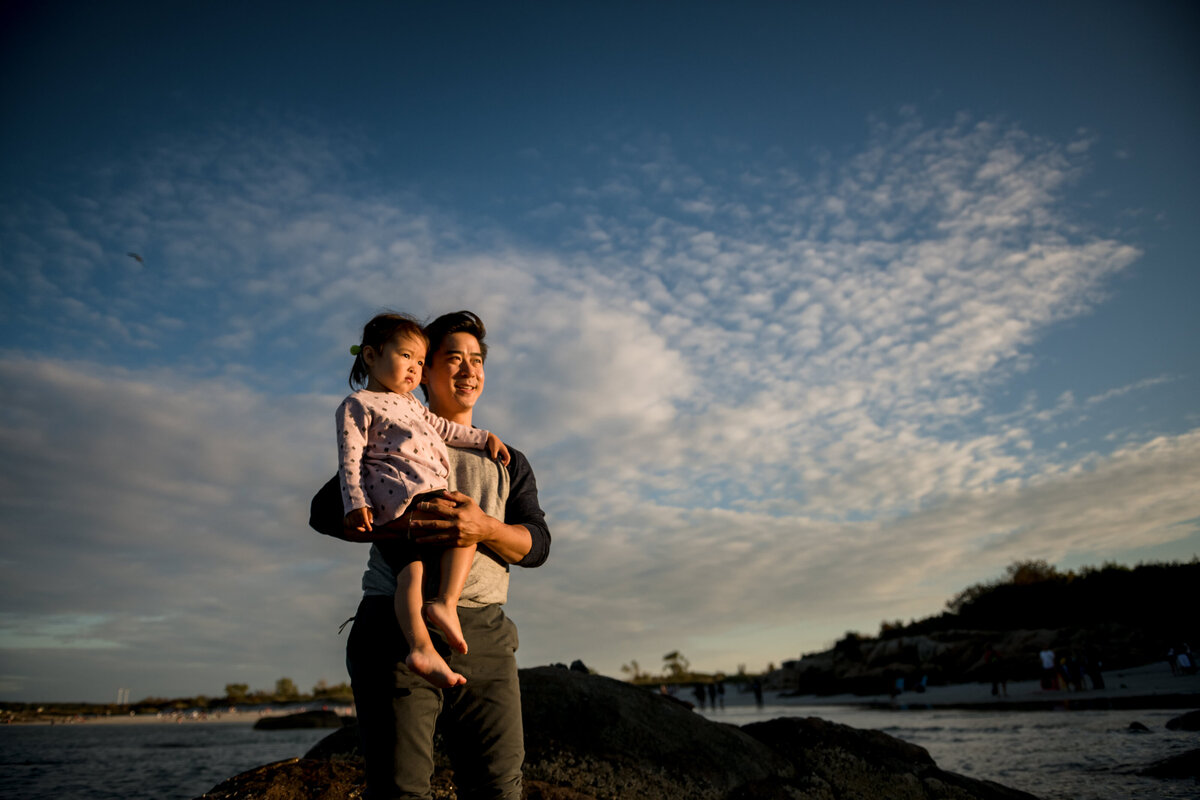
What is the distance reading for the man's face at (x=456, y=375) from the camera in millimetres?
2883

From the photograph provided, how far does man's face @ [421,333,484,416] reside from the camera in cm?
288

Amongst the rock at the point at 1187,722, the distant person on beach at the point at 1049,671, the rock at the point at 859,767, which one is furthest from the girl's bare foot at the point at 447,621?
the distant person on beach at the point at 1049,671

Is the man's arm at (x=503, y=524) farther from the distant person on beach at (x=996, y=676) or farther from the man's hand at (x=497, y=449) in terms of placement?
the distant person on beach at (x=996, y=676)

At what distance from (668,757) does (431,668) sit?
4.25 metres

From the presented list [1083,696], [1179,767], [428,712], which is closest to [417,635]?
[428,712]

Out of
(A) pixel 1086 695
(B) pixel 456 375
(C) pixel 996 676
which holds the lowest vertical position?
(C) pixel 996 676

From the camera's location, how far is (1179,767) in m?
8.59

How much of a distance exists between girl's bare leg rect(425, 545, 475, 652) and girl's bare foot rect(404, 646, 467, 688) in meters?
0.08

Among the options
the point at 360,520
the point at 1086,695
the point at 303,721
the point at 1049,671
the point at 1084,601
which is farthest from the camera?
the point at 303,721

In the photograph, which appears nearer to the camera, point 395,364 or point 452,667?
point 452,667

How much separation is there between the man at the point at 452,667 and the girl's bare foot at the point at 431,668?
10 centimetres

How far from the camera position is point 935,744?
14.1 m

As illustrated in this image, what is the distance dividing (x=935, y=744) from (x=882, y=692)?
1105 inches

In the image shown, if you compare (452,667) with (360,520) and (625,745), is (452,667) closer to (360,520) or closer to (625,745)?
(360,520)
